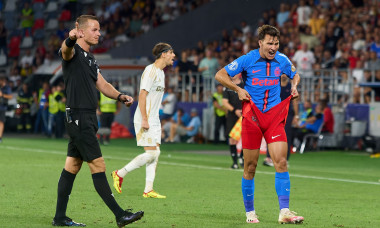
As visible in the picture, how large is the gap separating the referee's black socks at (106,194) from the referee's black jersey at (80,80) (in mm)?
760

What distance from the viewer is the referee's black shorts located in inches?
376

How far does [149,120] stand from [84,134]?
3.96 meters

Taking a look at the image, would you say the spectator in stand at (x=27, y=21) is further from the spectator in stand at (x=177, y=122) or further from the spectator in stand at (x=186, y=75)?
the spectator in stand at (x=177, y=122)

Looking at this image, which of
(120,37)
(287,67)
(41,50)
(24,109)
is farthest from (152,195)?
(41,50)

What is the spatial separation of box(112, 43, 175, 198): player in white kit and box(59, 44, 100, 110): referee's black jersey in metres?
3.68

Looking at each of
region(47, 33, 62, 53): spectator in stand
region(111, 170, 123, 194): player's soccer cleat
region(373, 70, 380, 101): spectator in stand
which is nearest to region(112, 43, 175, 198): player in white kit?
region(111, 170, 123, 194): player's soccer cleat

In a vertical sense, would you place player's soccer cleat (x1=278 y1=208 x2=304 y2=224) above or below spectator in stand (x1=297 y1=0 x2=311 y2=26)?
below

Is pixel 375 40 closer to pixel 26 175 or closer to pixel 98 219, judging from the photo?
pixel 26 175

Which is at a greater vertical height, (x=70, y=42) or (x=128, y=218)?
(x=70, y=42)

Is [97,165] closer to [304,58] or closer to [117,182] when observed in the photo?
[117,182]

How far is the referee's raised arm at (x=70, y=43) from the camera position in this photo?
8.93 meters

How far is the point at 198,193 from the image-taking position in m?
13.7

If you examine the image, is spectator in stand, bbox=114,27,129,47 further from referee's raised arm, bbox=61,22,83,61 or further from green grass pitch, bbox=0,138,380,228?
referee's raised arm, bbox=61,22,83,61

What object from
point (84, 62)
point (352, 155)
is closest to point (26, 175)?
point (84, 62)
